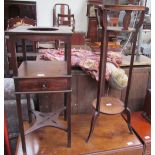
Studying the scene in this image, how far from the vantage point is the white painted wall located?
13.1 feet

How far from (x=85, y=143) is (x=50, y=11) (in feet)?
11.1

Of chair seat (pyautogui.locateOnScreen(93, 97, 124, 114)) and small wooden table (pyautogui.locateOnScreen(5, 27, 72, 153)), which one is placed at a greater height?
small wooden table (pyautogui.locateOnScreen(5, 27, 72, 153))

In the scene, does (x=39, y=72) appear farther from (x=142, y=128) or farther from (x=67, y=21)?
(x=67, y=21)

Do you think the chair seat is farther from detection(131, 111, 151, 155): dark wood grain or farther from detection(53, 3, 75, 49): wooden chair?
detection(53, 3, 75, 49): wooden chair

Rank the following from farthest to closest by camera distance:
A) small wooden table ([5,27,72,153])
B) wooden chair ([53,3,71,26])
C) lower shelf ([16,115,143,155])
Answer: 1. wooden chair ([53,3,71,26])
2. lower shelf ([16,115,143,155])
3. small wooden table ([5,27,72,153])

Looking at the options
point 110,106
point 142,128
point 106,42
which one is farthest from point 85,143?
point 106,42

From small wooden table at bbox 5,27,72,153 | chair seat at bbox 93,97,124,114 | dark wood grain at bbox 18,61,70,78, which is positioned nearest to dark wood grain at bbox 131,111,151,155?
chair seat at bbox 93,97,124,114

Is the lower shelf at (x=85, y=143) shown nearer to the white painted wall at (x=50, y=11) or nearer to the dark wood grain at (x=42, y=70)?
the dark wood grain at (x=42, y=70)

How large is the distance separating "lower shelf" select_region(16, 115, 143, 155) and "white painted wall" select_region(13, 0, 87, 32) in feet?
10.0

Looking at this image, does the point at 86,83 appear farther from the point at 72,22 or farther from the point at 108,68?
the point at 72,22

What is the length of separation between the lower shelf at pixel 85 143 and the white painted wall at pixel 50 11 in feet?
10.0

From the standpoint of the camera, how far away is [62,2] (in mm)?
4016

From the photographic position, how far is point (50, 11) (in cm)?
406

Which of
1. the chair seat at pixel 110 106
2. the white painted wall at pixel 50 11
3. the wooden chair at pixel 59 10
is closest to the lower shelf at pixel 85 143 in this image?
the chair seat at pixel 110 106
